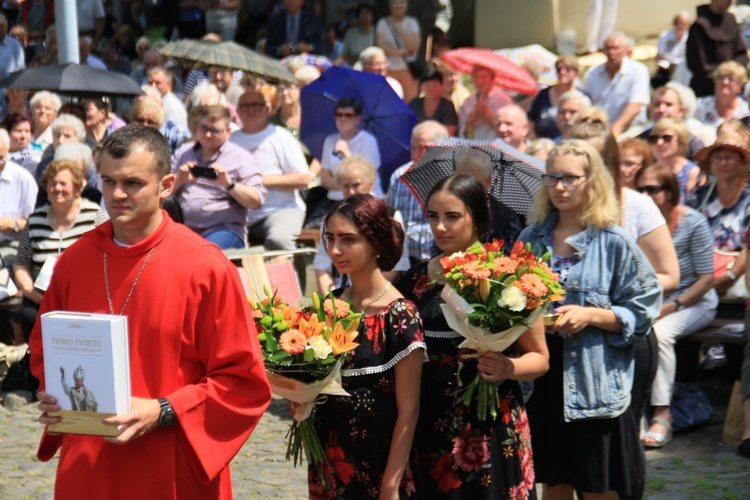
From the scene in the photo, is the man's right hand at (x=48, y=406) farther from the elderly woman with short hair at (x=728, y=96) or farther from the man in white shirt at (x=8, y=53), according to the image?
the man in white shirt at (x=8, y=53)

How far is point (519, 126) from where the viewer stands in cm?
955

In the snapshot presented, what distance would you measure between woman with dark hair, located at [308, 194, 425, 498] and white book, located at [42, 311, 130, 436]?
117 cm

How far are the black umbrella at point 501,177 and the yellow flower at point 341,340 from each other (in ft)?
7.10

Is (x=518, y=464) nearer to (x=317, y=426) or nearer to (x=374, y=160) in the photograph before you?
(x=317, y=426)

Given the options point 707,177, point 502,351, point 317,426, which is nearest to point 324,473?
point 317,426

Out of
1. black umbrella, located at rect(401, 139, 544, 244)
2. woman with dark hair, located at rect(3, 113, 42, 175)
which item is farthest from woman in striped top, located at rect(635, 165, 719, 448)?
woman with dark hair, located at rect(3, 113, 42, 175)

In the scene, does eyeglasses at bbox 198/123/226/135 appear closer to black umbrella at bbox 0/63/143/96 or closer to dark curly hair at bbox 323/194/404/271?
black umbrella at bbox 0/63/143/96

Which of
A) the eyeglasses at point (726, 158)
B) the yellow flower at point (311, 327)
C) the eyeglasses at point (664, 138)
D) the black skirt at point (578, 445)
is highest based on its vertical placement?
the eyeglasses at point (664, 138)

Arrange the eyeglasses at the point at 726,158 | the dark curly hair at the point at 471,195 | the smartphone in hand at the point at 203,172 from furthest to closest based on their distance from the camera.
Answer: the smartphone in hand at the point at 203,172 < the eyeglasses at the point at 726,158 < the dark curly hair at the point at 471,195

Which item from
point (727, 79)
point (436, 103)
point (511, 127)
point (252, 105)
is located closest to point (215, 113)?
point (252, 105)

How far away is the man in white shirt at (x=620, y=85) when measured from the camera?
12.1 m

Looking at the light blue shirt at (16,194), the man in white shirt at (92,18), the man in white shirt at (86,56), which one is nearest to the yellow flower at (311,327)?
the light blue shirt at (16,194)

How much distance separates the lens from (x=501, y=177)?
676 cm

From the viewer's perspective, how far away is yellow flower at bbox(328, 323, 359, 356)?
4.32 m
